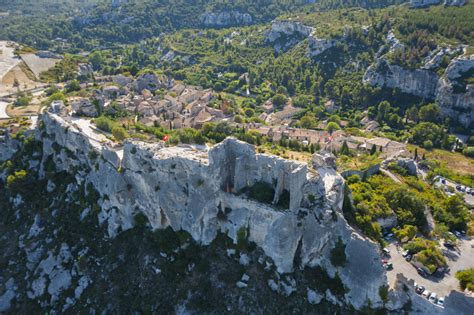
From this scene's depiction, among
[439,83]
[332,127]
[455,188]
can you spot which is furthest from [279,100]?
[455,188]

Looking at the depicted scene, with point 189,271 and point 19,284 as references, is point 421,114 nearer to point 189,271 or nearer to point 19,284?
point 189,271

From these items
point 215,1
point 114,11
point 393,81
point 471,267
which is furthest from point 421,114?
point 114,11

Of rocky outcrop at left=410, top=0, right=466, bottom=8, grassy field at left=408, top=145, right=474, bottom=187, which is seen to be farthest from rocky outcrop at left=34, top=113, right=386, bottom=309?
rocky outcrop at left=410, top=0, right=466, bottom=8

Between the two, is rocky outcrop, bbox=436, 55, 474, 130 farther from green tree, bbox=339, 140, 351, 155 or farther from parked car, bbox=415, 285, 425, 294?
parked car, bbox=415, 285, 425, 294

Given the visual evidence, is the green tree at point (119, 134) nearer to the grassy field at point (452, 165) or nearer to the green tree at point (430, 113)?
the grassy field at point (452, 165)

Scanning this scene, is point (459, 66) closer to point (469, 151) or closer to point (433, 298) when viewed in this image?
point (469, 151)
